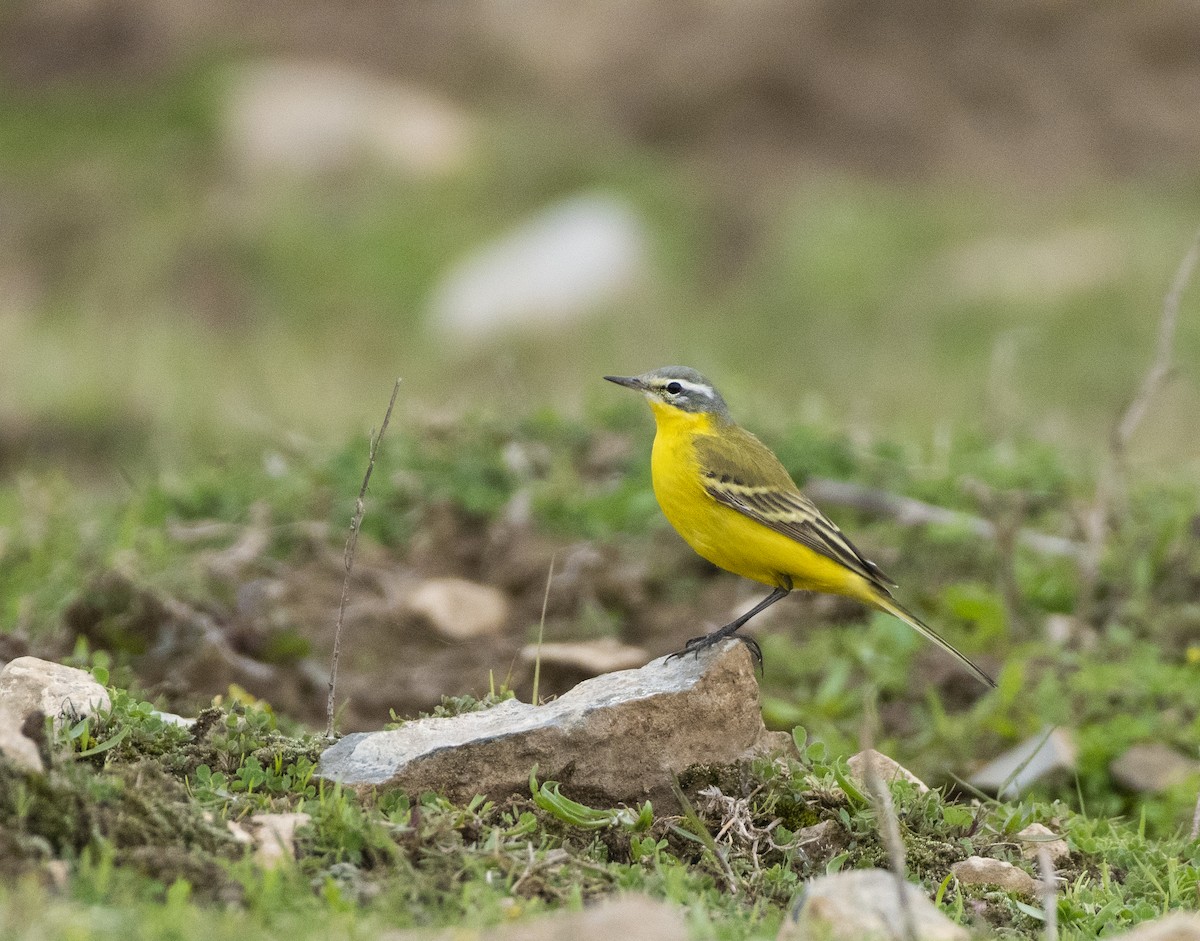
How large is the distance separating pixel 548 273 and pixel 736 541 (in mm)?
12348

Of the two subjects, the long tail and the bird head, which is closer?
the long tail

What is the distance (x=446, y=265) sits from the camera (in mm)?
18000

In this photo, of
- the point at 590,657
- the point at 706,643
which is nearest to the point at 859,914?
the point at 706,643

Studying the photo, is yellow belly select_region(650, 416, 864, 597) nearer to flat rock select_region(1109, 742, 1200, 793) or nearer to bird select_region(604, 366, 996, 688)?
bird select_region(604, 366, 996, 688)

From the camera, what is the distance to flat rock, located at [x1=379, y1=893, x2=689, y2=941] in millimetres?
2980

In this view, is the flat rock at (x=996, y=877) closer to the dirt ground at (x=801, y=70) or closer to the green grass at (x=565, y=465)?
the green grass at (x=565, y=465)

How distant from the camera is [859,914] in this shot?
11.1 ft

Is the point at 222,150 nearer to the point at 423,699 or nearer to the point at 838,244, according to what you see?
the point at 838,244

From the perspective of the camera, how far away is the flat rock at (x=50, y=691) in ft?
13.4

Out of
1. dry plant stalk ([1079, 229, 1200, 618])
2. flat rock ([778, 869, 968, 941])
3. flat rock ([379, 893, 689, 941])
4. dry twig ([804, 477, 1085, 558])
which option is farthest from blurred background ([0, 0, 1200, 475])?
flat rock ([379, 893, 689, 941])

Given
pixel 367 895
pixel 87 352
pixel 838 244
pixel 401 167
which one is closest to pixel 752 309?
pixel 838 244

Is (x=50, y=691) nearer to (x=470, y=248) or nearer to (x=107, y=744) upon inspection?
(x=107, y=744)

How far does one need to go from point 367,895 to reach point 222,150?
58.6 ft

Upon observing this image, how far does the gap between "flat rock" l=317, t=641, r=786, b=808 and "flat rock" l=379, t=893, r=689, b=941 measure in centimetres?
91
